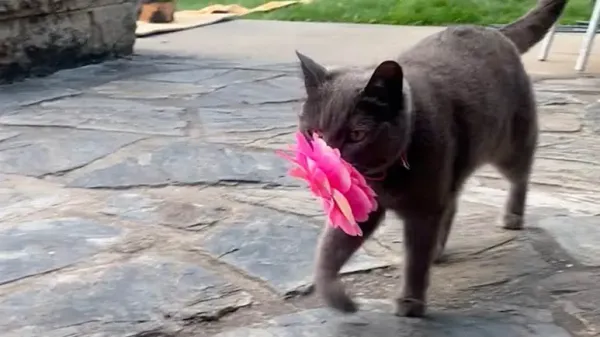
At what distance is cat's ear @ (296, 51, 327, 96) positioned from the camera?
136 cm

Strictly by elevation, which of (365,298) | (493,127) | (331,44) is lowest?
(331,44)

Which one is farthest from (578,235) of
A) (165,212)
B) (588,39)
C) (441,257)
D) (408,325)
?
(588,39)

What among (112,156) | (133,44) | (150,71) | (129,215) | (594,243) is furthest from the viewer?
(133,44)

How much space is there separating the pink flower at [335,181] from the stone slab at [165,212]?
2.14 feet

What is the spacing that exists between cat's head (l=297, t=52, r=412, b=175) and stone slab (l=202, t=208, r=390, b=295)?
1.31 ft

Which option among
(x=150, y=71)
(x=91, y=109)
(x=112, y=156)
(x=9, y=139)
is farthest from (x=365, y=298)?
(x=150, y=71)

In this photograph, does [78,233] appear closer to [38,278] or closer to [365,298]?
[38,278]

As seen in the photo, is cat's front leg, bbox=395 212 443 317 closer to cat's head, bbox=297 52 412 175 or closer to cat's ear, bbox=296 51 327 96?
cat's head, bbox=297 52 412 175

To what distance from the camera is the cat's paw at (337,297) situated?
4.82 ft

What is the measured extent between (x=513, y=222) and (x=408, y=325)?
57 cm

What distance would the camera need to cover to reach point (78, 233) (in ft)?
6.16

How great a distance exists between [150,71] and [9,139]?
1345 millimetres

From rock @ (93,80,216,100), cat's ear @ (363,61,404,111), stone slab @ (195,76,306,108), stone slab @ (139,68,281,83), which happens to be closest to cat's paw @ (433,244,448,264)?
cat's ear @ (363,61,404,111)

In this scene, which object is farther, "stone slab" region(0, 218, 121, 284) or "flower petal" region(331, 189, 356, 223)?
"stone slab" region(0, 218, 121, 284)
